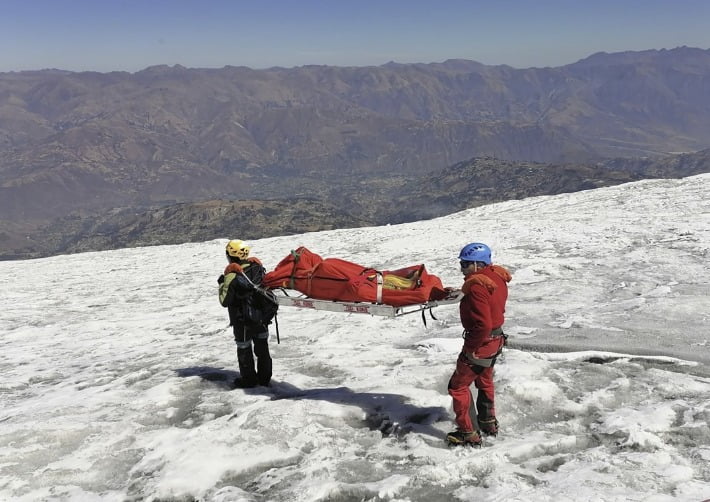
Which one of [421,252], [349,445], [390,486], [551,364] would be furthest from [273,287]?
[421,252]

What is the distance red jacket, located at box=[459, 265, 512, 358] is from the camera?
21.9ft

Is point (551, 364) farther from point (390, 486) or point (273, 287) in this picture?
point (273, 287)

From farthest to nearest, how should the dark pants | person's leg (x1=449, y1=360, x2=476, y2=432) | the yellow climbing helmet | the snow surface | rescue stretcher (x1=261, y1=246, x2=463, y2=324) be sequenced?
1. the dark pants
2. the yellow climbing helmet
3. rescue stretcher (x1=261, y1=246, x2=463, y2=324)
4. person's leg (x1=449, y1=360, x2=476, y2=432)
5. the snow surface

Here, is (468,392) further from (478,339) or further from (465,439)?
(478,339)

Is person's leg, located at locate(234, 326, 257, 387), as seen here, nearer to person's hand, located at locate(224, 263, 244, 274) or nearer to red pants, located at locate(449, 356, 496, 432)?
person's hand, located at locate(224, 263, 244, 274)

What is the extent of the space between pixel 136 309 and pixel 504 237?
15.8 m

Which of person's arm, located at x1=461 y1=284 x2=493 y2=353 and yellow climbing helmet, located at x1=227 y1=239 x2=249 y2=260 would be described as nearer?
person's arm, located at x1=461 y1=284 x2=493 y2=353

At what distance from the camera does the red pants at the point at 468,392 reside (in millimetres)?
6785

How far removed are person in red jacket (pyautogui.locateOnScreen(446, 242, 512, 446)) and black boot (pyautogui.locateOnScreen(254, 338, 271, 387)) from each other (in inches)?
155

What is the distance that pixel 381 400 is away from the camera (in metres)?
8.36

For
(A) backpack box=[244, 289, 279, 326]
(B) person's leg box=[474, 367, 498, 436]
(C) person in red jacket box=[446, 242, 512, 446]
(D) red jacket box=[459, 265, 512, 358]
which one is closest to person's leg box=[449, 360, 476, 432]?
(C) person in red jacket box=[446, 242, 512, 446]

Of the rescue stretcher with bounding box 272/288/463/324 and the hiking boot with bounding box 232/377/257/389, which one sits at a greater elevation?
the rescue stretcher with bounding box 272/288/463/324

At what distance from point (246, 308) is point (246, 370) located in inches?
48.1

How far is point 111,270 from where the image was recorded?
91.2 ft
